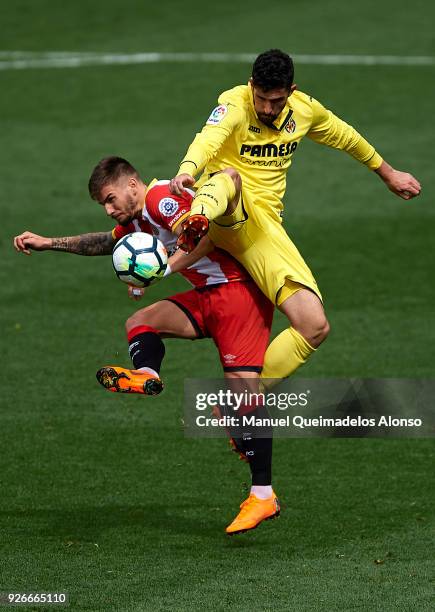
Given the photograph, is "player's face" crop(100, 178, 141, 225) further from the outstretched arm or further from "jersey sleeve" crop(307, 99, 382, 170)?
the outstretched arm

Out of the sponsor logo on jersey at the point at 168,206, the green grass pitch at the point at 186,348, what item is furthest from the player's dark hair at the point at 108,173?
the green grass pitch at the point at 186,348

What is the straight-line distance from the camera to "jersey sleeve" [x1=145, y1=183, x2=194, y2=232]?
31.3 feet

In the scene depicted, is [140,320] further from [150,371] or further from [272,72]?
[272,72]

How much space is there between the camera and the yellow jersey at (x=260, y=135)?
9.83 m

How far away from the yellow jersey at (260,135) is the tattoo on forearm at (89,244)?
959mm

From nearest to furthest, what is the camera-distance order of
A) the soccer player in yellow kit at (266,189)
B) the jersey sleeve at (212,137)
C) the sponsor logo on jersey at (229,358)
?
the jersey sleeve at (212,137) < the soccer player in yellow kit at (266,189) < the sponsor logo on jersey at (229,358)

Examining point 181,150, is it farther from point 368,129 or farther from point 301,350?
point 301,350

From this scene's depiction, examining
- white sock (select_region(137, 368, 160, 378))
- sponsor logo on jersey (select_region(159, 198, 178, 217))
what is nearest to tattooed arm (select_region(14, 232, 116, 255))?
sponsor logo on jersey (select_region(159, 198, 178, 217))

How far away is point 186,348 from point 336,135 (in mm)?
5486

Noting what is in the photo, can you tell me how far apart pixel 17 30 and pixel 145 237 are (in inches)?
876

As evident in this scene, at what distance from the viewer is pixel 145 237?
9.39 metres

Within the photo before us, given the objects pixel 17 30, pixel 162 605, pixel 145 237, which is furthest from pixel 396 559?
pixel 17 30

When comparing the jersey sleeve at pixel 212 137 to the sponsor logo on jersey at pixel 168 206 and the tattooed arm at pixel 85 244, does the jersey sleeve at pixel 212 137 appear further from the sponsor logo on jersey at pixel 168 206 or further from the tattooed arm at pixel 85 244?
the tattooed arm at pixel 85 244

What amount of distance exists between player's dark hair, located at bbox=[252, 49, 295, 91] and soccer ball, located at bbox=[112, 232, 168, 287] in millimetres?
1361
